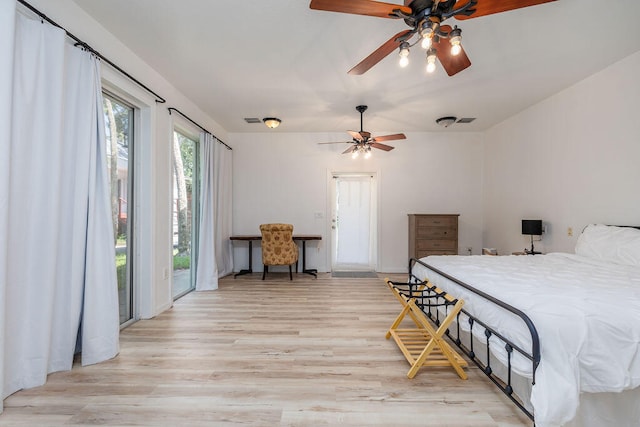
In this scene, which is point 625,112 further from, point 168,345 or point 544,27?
point 168,345

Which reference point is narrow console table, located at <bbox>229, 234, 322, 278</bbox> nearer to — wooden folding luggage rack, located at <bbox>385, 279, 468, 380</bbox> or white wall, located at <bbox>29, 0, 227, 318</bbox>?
white wall, located at <bbox>29, 0, 227, 318</bbox>

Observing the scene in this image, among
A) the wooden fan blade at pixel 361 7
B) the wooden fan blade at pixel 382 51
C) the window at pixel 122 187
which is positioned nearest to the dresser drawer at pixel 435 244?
the wooden fan blade at pixel 382 51

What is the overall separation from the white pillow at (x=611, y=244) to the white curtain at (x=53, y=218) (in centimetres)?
434

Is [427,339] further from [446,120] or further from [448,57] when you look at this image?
[446,120]

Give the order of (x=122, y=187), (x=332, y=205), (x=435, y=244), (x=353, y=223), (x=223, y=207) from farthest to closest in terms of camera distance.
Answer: (x=353, y=223)
(x=332, y=205)
(x=223, y=207)
(x=435, y=244)
(x=122, y=187)

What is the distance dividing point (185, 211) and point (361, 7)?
3521mm

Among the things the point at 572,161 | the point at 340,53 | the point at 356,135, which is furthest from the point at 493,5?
the point at 572,161

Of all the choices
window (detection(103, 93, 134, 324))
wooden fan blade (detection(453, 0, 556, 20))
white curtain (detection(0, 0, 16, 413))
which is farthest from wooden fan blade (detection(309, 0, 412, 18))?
window (detection(103, 93, 134, 324))

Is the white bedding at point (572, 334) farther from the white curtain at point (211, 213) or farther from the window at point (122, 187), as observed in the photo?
the white curtain at point (211, 213)

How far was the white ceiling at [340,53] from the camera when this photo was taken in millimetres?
2127

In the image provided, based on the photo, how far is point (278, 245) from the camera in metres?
4.55

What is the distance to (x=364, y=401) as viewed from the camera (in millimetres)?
1657

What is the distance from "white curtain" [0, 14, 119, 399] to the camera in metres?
1.62

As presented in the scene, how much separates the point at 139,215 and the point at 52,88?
4.56 ft
